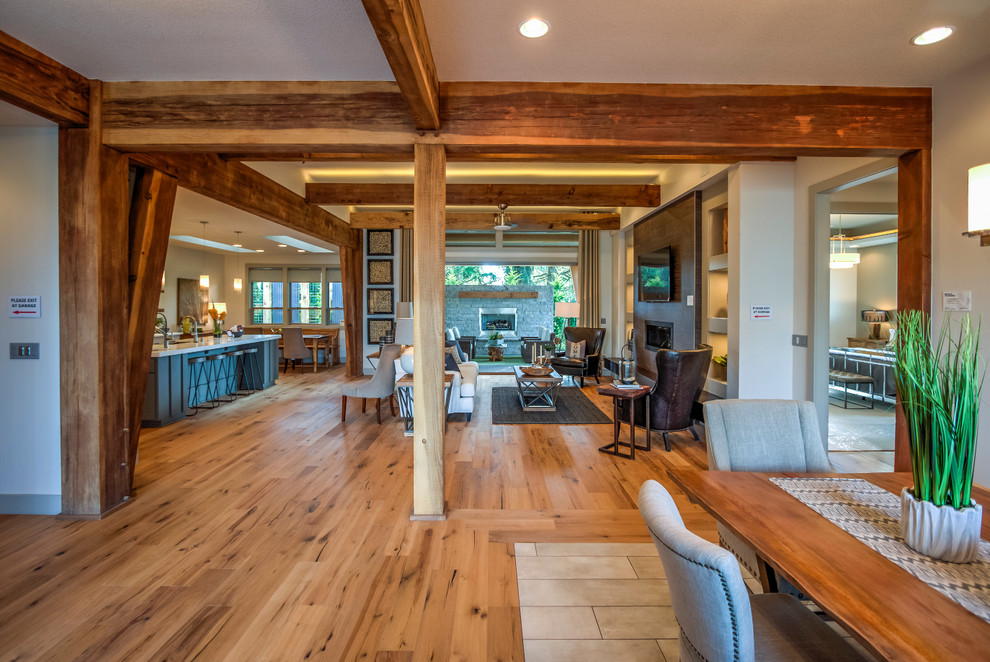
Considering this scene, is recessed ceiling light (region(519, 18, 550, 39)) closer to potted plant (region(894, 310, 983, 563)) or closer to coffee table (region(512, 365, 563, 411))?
potted plant (region(894, 310, 983, 563))

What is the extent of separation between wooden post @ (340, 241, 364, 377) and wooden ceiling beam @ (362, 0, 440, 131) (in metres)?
5.82

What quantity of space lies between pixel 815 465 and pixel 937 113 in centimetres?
240

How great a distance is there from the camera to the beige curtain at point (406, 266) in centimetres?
841

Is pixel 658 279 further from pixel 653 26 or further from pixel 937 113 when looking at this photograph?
pixel 653 26

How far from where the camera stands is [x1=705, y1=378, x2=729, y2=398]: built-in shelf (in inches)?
191

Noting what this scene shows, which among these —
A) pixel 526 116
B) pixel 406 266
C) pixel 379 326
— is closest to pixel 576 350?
pixel 406 266

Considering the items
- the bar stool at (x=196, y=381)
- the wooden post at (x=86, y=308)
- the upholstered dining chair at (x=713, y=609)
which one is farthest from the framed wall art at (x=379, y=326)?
the upholstered dining chair at (x=713, y=609)

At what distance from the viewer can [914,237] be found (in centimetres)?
292

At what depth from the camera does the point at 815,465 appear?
74.7 inches

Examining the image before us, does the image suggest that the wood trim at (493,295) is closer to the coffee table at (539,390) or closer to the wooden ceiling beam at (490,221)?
the wooden ceiling beam at (490,221)

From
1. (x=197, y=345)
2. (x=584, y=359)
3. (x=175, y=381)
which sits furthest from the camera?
(x=584, y=359)

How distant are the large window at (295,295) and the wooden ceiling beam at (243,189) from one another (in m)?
4.22

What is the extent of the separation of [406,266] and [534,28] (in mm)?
6508

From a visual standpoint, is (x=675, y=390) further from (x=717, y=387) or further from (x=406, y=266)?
(x=406, y=266)
